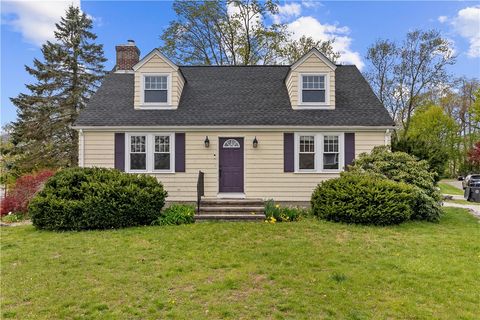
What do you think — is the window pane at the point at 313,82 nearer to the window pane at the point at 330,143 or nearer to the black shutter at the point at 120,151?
the window pane at the point at 330,143

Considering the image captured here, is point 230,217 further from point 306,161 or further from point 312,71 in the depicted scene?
point 312,71

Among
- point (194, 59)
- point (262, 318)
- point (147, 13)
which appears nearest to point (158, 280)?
point (262, 318)

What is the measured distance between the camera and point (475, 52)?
19.0 meters

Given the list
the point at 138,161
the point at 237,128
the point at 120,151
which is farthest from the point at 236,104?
the point at 120,151

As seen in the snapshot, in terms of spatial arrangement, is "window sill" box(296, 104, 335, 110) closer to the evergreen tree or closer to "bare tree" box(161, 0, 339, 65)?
"bare tree" box(161, 0, 339, 65)

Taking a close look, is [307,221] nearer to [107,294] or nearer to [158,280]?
[158,280]

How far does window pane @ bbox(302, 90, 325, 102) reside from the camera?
11.8 metres

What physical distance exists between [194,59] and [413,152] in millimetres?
17616

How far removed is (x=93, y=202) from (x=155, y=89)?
214 inches

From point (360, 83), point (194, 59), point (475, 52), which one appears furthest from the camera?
point (194, 59)

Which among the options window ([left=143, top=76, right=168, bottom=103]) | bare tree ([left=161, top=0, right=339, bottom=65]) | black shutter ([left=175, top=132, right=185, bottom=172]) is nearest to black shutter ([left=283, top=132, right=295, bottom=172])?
black shutter ([left=175, top=132, right=185, bottom=172])

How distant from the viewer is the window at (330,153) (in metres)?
11.2

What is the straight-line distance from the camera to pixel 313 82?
467 inches

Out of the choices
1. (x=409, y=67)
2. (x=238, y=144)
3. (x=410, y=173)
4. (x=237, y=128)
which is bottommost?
(x=410, y=173)
